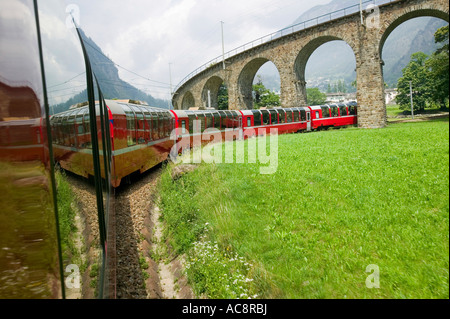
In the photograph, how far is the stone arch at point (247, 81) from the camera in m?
Result: 35.8

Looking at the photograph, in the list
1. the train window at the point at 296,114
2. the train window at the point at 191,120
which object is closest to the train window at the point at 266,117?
the train window at the point at 296,114

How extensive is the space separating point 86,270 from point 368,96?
26.5 meters

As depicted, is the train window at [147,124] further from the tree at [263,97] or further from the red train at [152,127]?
the tree at [263,97]

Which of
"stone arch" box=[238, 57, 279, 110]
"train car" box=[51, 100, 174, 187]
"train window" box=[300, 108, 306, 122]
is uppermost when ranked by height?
"stone arch" box=[238, 57, 279, 110]

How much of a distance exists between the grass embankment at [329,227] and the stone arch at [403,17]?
→ 17.1 metres

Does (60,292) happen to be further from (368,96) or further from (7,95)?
(368,96)

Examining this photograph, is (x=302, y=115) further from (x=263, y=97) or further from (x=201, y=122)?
(x=263, y=97)

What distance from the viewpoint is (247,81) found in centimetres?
3819

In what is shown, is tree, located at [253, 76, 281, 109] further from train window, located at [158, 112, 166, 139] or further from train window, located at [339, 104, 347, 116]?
train window, located at [158, 112, 166, 139]

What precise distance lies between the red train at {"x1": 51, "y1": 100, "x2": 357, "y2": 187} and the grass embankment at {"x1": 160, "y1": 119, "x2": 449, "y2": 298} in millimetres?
1795

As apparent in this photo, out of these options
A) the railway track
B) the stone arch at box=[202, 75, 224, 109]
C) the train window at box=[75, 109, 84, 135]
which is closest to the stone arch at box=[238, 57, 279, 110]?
the stone arch at box=[202, 75, 224, 109]

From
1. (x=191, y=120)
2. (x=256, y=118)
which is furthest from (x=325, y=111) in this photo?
(x=191, y=120)

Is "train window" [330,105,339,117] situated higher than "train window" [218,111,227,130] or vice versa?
"train window" [330,105,339,117]

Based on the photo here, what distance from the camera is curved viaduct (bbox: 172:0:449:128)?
71.2ft
